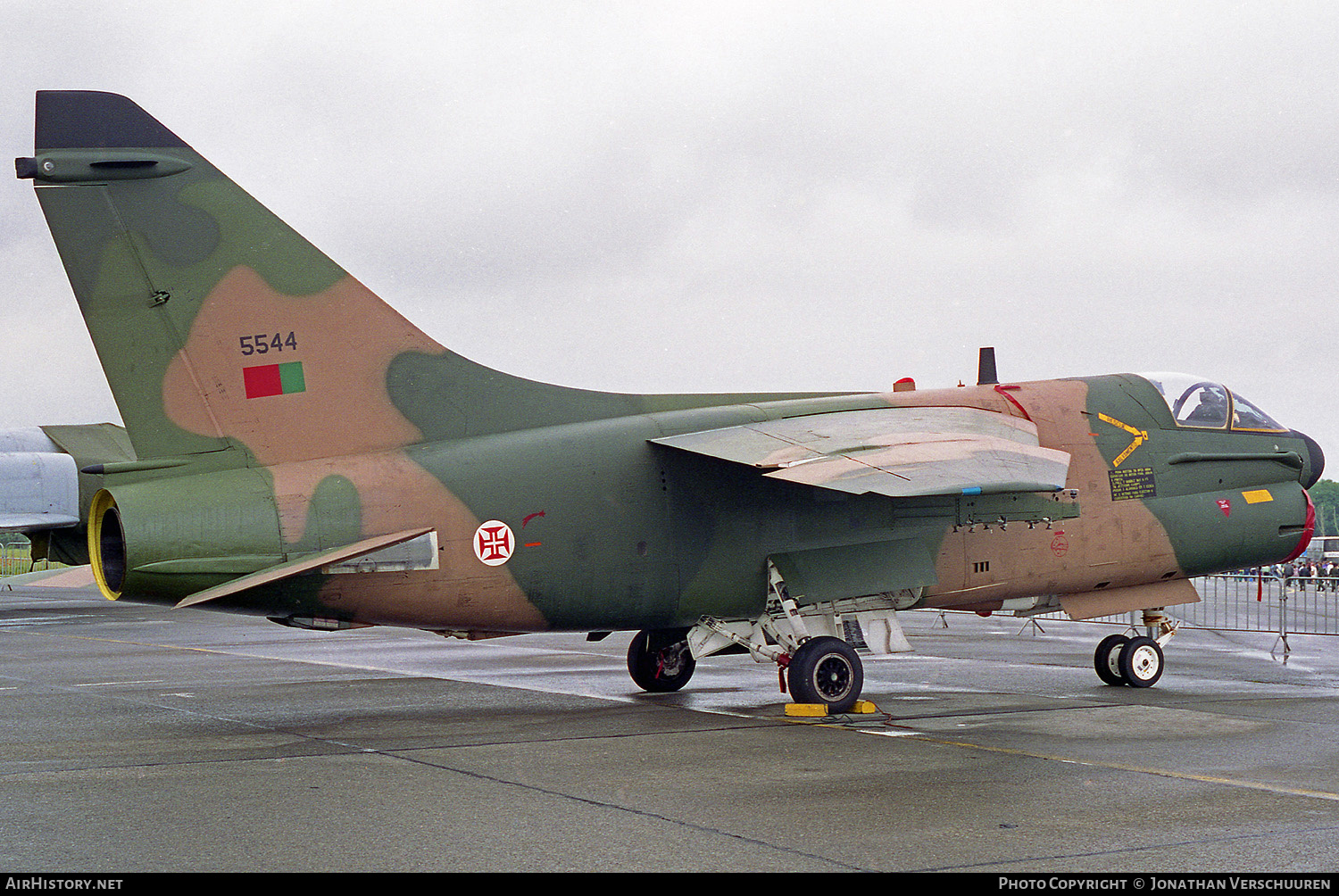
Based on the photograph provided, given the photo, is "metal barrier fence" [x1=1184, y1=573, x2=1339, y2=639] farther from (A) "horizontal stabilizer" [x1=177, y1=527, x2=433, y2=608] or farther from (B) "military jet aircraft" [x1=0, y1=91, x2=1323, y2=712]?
(A) "horizontal stabilizer" [x1=177, y1=527, x2=433, y2=608]

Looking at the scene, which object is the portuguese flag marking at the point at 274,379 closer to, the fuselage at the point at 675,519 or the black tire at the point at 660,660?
the fuselage at the point at 675,519

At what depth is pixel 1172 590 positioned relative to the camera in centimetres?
1470

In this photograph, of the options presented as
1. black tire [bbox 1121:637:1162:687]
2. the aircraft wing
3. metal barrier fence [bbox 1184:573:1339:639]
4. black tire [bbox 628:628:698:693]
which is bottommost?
metal barrier fence [bbox 1184:573:1339:639]

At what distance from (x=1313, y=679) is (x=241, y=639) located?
1873cm

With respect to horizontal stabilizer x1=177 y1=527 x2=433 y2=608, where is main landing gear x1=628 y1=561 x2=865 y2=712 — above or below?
below

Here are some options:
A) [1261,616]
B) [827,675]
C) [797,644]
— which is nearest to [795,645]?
[797,644]

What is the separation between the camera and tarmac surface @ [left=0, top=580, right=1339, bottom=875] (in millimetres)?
6566

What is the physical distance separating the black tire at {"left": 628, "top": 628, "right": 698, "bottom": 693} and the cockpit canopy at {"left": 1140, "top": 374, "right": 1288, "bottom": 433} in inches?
256

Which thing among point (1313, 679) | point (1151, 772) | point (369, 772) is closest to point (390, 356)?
point (369, 772)

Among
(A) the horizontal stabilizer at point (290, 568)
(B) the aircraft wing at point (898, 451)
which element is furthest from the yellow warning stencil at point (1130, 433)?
(A) the horizontal stabilizer at point (290, 568)

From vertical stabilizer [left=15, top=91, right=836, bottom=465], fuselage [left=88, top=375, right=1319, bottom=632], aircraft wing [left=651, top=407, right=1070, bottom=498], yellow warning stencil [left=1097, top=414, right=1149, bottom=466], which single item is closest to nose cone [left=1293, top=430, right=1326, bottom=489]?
fuselage [left=88, top=375, right=1319, bottom=632]

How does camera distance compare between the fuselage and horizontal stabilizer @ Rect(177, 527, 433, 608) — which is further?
the fuselage

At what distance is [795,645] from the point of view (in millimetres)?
12562

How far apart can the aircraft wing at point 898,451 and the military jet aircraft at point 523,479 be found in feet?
0.14
